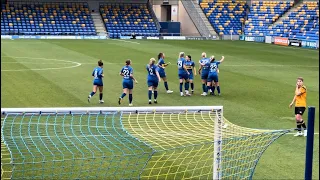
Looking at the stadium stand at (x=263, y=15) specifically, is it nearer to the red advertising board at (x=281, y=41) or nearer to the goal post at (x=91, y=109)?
the red advertising board at (x=281, y=41)

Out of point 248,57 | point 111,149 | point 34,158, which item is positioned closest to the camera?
point 34,158

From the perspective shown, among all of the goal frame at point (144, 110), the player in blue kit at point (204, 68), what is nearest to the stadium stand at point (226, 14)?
the player in blue kit at point (204, 68)

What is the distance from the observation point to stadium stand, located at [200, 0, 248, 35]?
61184 millimetres

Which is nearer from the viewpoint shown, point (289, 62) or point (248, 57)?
point (289, 62)

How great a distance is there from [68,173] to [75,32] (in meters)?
50.3

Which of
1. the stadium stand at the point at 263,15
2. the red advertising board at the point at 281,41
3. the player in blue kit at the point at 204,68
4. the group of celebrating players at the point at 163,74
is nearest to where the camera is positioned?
the group of celebrating players at the point at 163,74

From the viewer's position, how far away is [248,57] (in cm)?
3694

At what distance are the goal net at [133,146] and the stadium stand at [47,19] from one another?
45781 millimetres

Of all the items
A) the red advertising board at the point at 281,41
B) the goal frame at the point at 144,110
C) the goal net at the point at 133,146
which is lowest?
the red advertising board at the point at 281,41

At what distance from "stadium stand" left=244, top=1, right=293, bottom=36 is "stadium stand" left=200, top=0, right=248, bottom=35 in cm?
117

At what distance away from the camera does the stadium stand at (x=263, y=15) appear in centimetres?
5949

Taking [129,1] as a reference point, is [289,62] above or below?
below

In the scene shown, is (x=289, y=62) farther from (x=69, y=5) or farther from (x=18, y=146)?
(x=69, y=5)

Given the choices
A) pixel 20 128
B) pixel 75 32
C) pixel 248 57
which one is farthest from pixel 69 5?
pixel 20 128
